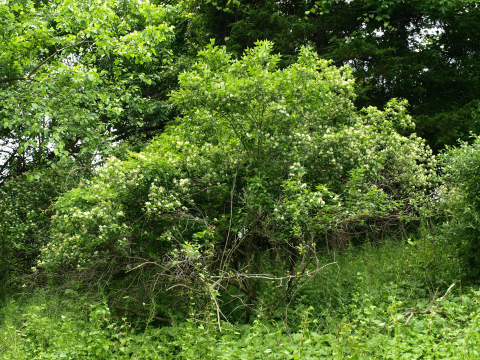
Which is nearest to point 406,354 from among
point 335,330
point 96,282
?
point 335,330

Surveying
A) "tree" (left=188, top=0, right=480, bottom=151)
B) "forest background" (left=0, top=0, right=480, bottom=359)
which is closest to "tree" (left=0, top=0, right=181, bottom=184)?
"forest background" (left=0, top=0, right=480, bottom=359)

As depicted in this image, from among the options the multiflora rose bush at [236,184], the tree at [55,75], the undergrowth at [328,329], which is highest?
the tree at [55,75]

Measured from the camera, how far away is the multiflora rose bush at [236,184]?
5.14 meters

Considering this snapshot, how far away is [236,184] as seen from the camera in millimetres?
6098

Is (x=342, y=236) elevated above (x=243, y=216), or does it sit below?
below

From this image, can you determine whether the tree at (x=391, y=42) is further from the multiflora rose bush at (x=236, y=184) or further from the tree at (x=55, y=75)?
the multiflora rose bush at (x=236, y=184)

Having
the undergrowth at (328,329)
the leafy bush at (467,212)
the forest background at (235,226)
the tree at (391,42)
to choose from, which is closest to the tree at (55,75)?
the forest background at (235,226)

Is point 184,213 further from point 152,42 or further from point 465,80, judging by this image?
point 465,80

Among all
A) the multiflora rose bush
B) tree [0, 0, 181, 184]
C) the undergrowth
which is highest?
tree [0, 0, 181, 184]

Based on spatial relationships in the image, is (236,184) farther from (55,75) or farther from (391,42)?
(391,42)

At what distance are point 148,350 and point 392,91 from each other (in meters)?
8.42

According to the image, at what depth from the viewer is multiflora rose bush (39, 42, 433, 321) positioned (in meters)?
5.14

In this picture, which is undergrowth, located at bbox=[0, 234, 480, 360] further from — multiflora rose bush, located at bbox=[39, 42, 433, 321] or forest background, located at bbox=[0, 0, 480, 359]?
multiflora rose bush, located at bbox=[39, 42, 433, 321]

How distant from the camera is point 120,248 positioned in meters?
5.24
